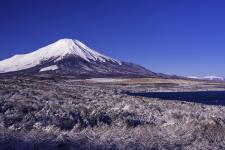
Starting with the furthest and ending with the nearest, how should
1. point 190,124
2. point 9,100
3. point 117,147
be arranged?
point 9,100 → point 190,124 → point 117,147

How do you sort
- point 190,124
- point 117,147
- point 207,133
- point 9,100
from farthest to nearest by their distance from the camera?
point 9,100 < point 190,124 < point 207,133 < point 117,147

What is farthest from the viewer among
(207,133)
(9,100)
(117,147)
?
(9,100)

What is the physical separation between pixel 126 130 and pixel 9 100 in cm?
1060

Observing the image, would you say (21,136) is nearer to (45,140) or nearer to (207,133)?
(45,140)

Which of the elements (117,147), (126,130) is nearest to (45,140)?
(117,147)

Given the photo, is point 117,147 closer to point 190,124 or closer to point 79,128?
point 79,128

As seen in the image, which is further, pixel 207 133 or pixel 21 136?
pixel 207 133

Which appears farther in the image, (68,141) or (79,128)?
(79,128)

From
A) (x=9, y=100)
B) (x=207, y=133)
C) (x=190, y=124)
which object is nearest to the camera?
(x=207, y=133)

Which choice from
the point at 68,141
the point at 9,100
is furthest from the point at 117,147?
the point at 9,100

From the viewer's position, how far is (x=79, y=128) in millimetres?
30312

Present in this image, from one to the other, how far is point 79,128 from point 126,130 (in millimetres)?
3278

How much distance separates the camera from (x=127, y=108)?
122 ft

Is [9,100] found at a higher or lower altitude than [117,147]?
higher
